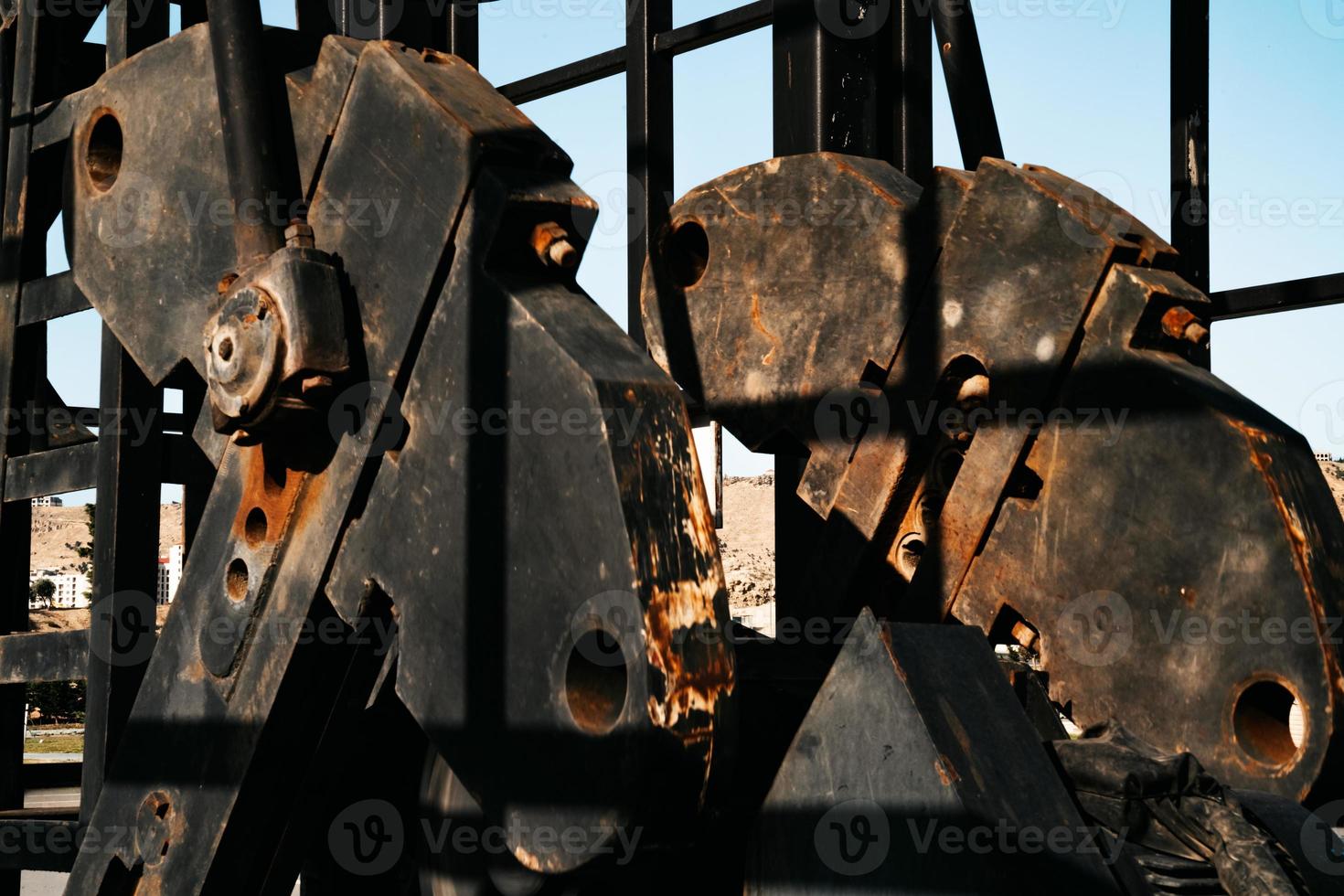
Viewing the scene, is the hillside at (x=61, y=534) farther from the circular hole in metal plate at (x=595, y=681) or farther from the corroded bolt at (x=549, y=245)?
the circular hole in metal plate at (x=595, y=681)

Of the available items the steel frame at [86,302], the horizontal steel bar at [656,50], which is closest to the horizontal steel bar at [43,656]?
the steel frame at [86,302]

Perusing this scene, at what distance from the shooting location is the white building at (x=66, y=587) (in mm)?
82344

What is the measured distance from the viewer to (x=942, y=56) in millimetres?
4105

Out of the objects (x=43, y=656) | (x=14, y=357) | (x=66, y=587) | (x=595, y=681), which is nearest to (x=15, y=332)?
(x=14, y=357)

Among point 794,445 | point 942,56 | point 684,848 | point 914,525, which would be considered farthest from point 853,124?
point 684,848

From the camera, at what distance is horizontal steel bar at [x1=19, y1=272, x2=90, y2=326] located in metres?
3.79

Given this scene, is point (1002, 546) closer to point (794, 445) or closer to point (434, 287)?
point (794, 445)

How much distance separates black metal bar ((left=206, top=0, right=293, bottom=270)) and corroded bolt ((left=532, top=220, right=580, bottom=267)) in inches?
21.4

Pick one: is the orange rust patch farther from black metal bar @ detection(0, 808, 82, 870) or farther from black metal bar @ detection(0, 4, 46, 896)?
black metal bar @ detection(0, 4, 46, 896)

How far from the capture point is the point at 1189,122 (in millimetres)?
5492

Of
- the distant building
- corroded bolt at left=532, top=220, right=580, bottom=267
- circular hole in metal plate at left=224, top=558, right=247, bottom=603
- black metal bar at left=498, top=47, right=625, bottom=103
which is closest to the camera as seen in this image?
corroded bolt at left=532, top=220, right=580, bottom=267

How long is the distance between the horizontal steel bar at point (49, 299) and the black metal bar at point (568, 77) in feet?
10.5

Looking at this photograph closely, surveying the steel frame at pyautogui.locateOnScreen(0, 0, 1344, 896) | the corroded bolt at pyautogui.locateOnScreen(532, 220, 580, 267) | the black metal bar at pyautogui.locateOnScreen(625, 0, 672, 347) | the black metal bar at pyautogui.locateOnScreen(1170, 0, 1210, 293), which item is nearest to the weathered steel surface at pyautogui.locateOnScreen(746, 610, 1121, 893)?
the corroded bolt at pyautogui.locateOnScreen(532, 220, 580, 267)

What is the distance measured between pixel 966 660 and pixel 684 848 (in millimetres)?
502
